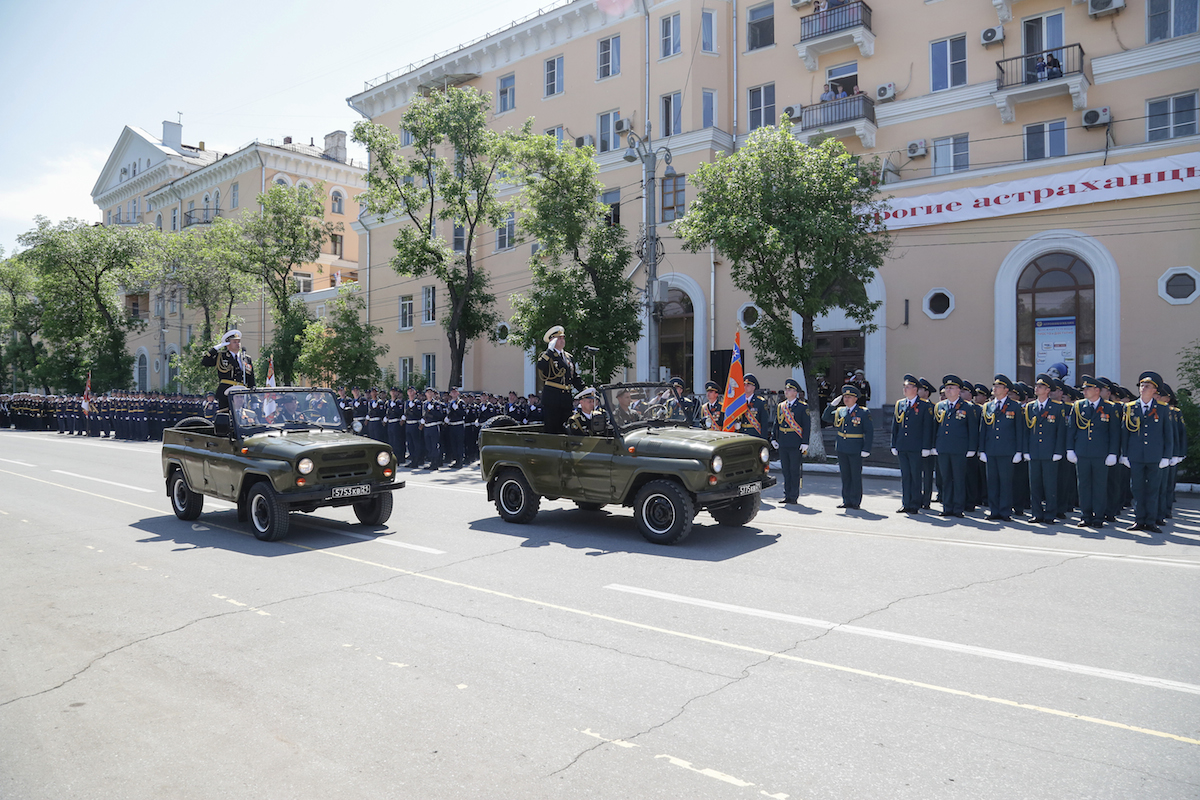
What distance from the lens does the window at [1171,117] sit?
20.6 m

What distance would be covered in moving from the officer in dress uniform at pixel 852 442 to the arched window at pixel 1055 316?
12.7 m

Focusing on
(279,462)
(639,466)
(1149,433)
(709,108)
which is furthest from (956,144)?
(279,462)

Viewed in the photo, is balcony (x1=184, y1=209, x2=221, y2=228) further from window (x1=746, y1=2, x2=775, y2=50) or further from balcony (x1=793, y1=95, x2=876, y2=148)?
balcony (x1=793, y1=95, x2=876, y2=148)

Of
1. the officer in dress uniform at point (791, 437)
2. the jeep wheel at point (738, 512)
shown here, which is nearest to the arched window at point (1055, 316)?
the officer in dress uniform at point (791, 437)

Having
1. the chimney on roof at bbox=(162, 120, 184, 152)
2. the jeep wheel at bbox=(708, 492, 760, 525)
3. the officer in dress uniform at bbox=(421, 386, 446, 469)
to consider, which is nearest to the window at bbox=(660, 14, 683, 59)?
the officer in dress uniform at bbox=(421, 386, 446, 469)

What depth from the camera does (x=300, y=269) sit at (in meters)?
51.6

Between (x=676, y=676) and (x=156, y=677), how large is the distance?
3333 millimetres

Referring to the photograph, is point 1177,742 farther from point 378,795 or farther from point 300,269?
point 300,269

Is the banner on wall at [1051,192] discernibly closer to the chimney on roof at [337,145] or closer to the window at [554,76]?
the window at [554,76]

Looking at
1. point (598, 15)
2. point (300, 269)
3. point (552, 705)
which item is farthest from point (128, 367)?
point (552, 705)

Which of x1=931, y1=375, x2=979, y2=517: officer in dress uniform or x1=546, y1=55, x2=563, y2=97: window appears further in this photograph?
x1=546, y1=55, x2=563, y2=97: window

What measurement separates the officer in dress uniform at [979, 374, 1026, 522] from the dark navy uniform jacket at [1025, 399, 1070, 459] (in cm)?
20

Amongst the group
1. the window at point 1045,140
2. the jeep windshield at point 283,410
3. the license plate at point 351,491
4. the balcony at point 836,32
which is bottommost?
the license plate at point 351,491

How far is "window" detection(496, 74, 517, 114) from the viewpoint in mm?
35062
